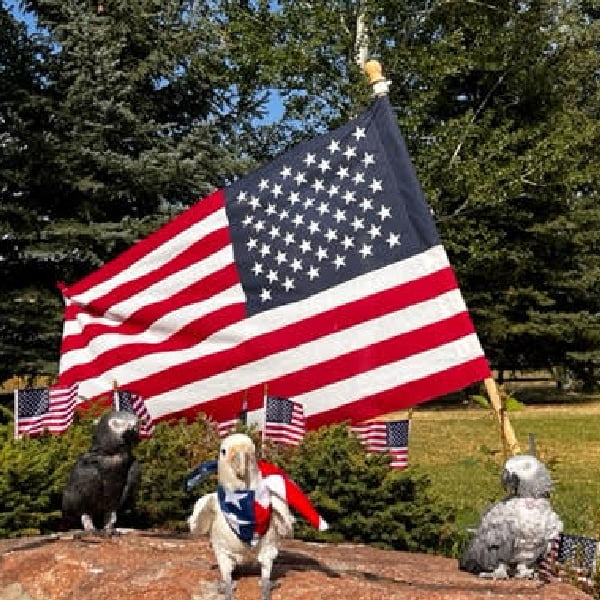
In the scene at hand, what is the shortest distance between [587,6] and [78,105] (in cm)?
1994

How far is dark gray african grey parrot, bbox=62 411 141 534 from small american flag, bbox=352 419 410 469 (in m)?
2.27

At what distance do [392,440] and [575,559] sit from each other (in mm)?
1609

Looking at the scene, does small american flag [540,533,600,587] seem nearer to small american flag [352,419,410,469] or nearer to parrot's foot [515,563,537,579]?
parrot's foot [515,563,537,579]

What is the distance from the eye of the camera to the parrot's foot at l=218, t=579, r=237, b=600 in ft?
12.2

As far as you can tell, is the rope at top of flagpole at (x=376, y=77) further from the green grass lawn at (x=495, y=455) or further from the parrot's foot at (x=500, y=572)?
the parrot's foot at (x=500, y=572)

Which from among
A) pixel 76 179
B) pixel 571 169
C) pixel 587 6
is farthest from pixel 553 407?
pixel 76 179

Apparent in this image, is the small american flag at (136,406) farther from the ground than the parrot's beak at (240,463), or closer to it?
farther from the ground

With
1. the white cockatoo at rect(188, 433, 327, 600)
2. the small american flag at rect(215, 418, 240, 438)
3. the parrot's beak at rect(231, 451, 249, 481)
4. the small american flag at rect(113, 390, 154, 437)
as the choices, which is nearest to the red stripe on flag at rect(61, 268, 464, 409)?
the small american flag at rect(113, 390, 154, 437)

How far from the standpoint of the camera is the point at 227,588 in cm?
373

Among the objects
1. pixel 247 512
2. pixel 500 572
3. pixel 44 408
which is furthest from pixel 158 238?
pixel 500 572

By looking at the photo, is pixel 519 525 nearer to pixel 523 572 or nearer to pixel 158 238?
pixel 523 572

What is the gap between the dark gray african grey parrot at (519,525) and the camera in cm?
420

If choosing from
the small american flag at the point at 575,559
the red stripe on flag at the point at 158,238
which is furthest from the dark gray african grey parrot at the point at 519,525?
the red stripe on flag at the point at 158,238

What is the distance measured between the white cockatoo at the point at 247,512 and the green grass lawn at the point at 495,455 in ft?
7.47
